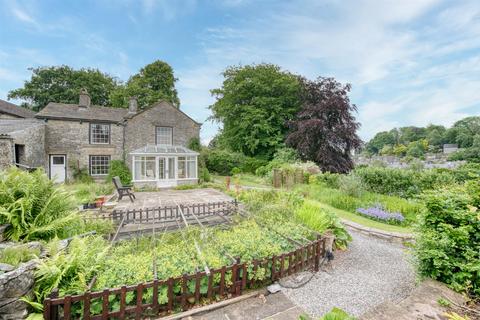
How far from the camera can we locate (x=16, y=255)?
9.06 ft

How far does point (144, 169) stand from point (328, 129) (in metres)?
16.1

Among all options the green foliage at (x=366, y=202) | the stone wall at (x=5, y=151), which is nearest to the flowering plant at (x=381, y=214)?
the green foliage at (x=366, y=202)

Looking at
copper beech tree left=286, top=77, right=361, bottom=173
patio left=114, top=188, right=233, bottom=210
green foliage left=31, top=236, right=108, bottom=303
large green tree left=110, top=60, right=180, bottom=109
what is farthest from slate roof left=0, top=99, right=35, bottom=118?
copper beech tree left=286, top=77, right=361, bottom=173

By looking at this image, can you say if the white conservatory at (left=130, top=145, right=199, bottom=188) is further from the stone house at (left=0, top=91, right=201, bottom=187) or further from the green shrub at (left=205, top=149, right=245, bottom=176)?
the green shrub at (left=205, top=149, right=245, bottom=176)

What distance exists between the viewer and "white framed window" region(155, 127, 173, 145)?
16.5 meters

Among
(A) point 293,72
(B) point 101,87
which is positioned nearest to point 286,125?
(A) point 293,72

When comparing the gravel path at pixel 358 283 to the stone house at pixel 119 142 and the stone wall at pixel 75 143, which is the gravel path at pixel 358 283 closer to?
the stone house at pixel 119 142

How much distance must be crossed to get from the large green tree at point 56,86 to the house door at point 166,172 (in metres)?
24.8

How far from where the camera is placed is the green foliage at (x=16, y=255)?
8.77 ft

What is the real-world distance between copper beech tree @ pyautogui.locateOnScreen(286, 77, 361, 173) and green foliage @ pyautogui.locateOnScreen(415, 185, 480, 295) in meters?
15.6

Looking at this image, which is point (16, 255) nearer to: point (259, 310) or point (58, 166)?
point (259, 310)

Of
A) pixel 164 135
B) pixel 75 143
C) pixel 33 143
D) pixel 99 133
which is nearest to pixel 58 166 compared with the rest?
pixel 75 143

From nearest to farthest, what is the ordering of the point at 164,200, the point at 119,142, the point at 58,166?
1. the point at 164,200
2. the point at 58,166
3. the point at 119,142

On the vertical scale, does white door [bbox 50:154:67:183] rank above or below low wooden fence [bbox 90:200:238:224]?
above
